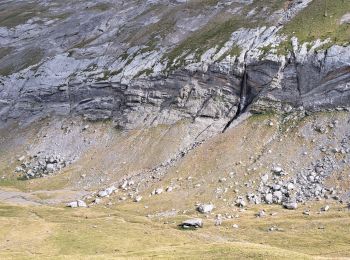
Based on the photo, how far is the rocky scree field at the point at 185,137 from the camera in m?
66.9

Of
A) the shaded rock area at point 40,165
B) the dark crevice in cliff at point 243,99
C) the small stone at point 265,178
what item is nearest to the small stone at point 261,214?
the small stone at point 265,178

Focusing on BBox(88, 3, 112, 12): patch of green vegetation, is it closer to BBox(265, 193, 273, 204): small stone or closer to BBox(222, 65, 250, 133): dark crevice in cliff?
BBox(222, 65, 250, 133): dark crevice in cliff

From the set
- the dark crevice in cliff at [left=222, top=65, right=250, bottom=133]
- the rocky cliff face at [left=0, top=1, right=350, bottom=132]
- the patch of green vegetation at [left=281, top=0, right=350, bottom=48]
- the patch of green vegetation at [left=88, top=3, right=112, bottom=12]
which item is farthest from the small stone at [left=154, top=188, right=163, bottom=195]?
the patch of green vegetation at [left=88, top=3, right=112, bottom=12]

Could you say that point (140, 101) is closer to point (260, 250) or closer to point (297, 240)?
point (297, 240)

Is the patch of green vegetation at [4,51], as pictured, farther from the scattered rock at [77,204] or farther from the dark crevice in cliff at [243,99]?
the dark crevice in cliff at [243,99]

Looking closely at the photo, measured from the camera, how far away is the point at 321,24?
330 ft

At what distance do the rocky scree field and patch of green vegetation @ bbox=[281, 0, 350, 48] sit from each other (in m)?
0.44

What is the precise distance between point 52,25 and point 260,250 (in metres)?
143

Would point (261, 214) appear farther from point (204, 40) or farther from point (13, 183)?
point (13, 183)

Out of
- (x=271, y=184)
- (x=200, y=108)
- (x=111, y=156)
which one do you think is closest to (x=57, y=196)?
(x=111, y=156)

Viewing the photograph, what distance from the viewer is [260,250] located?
49562 mm

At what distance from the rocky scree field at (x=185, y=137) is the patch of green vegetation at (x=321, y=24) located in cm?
44

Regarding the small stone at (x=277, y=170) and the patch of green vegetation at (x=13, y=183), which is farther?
the patch of green vegetation at (x=13, y=183)

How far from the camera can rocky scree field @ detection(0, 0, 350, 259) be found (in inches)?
2635
